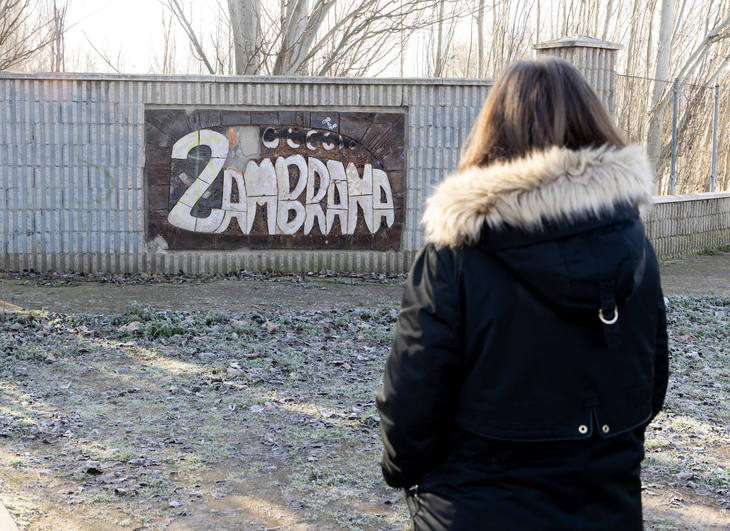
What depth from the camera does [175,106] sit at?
35.6 ft

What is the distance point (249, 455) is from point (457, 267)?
3.18m

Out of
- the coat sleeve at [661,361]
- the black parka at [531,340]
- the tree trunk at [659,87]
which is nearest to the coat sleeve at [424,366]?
the black parka at [531,340]

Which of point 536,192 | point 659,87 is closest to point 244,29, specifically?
point 659,87

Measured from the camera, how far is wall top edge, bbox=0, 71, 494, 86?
1063 centimetres

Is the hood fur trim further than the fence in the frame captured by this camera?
No

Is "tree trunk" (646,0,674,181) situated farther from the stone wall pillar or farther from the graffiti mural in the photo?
the graffiti mural

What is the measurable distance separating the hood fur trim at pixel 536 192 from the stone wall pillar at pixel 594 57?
31.4ft

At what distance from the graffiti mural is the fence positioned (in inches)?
147

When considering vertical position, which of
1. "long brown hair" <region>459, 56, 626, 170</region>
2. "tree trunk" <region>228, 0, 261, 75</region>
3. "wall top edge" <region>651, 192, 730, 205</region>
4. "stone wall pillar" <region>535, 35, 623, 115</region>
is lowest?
"wall top edge" <region>651, 192, 730, 205</region>

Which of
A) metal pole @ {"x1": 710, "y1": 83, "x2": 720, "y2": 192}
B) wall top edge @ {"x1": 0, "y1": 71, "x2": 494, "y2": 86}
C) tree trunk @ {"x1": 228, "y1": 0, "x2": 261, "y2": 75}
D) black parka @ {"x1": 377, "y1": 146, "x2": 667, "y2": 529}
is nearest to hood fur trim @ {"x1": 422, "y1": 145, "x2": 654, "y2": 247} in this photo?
black parka @ {"x1": 377, "y1": 146, "x2": 667, "y2": 529}

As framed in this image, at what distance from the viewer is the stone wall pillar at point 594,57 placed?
1105 cm

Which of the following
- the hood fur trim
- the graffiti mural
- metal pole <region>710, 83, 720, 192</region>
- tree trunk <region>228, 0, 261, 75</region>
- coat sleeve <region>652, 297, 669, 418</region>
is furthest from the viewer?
metal pole <region>710, 83, 720, 192</region>

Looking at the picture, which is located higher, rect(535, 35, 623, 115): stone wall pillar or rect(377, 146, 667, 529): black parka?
rect(535, 35, 623, 115): stone wall pillar

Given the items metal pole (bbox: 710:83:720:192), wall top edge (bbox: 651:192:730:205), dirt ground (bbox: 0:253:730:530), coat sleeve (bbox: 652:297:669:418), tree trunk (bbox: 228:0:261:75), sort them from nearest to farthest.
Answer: coat sleeve (bbox: 652:297:669:418), dirt ground (bbox: 0:253:730:530), wall top edge (bbox: 651:192:730:205), tree trunk (bbox: 228:0:261:75), metal pole (bbox: 710:83:720:192)
